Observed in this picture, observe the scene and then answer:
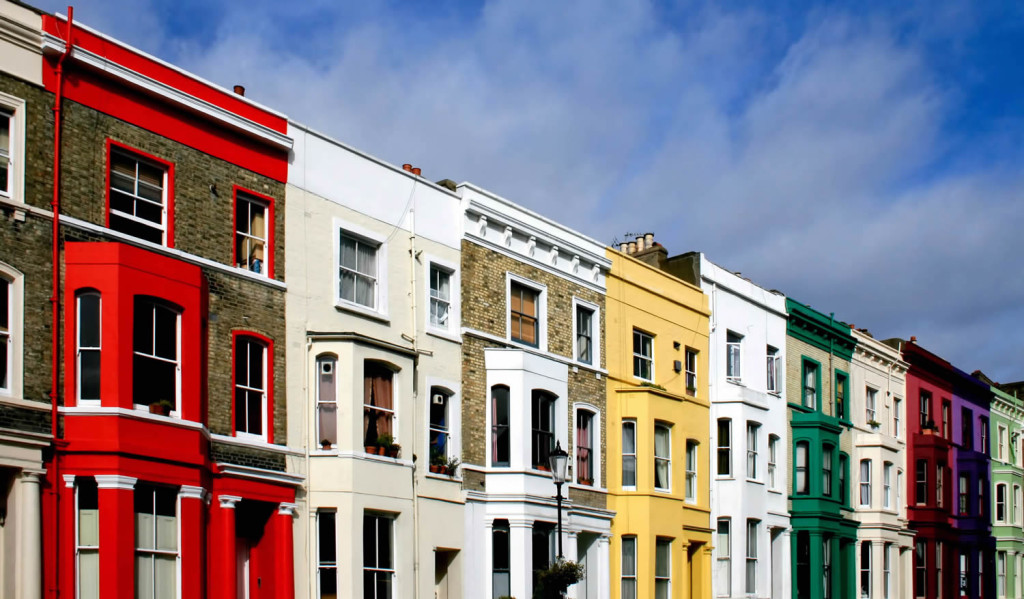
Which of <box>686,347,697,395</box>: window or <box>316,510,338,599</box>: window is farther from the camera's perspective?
<box>686,347,697,395</box>: window

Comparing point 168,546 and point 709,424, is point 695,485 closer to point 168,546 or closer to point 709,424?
point 709,424

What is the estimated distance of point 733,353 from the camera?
4325 cm

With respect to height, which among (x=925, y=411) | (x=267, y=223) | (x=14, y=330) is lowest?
(x=925, y=411)

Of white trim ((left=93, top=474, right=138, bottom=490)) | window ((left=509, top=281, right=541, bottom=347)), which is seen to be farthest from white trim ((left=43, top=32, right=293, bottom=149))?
window ((left=509, top=281, right=541, bottom=347))

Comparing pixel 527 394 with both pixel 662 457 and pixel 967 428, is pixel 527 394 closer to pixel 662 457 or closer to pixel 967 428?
pixel 662 457

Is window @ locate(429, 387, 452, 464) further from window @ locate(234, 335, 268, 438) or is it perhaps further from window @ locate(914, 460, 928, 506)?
window @ locate(914, 460, 928, 506)

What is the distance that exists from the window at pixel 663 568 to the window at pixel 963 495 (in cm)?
2412

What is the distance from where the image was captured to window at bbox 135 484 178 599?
74.2 ft

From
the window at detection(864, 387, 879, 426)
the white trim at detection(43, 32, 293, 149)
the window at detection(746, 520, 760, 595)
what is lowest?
the window at detection(746, 520, 760, 595)

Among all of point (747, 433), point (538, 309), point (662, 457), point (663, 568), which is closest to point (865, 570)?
point (747, 433)

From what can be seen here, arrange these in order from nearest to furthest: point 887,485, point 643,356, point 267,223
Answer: point 267,223, point 643,356, point 887,485

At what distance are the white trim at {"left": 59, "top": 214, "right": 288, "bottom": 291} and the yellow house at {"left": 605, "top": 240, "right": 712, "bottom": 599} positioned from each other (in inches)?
518

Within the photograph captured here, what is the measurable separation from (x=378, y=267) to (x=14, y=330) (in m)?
9.75

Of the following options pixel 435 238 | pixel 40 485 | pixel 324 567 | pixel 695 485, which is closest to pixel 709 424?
pixel 695 485
